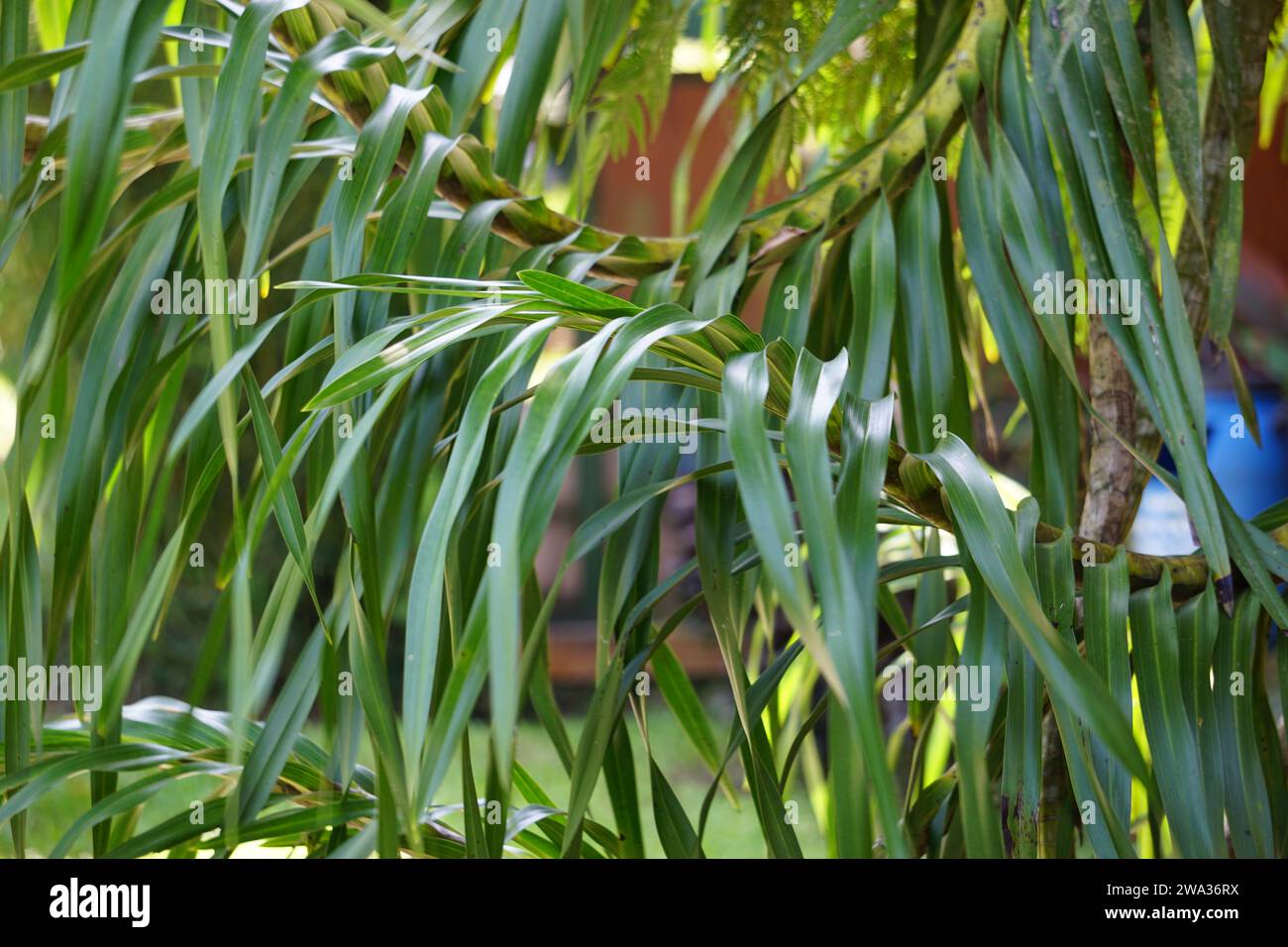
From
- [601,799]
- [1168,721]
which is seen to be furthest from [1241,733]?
[601,799]

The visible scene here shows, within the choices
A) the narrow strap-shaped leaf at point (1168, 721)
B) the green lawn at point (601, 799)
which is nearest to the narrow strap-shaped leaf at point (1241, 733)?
the narrow strap-shaped leaf at point (1168, 721)

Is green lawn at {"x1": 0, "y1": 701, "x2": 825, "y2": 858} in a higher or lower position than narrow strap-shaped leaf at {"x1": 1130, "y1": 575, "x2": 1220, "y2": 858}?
lower

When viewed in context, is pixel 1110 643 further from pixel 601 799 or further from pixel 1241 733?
pixel 601 799

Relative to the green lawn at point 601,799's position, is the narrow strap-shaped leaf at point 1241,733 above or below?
above

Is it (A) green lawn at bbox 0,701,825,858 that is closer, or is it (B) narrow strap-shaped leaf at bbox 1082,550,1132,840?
(B) narrow strap-shaped leaf at bbox 1082,550,1132,840

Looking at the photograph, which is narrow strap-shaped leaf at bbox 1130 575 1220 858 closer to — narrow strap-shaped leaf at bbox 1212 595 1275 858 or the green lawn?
narrow strap-shaped leaf at bbox 1212 595 1275 858

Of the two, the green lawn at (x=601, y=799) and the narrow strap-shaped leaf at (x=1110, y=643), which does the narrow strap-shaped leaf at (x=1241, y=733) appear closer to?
the narrow strap-shaped leaf at (x=1110, y=643)

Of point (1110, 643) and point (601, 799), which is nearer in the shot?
point (1110, 643)

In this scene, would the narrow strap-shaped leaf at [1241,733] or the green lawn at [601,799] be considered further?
the green lawn at [601,799]

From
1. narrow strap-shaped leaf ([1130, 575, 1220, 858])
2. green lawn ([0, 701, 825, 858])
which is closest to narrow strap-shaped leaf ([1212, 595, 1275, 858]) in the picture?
narrow strap-shaped leaf ([1130, 575, 1220, 858])

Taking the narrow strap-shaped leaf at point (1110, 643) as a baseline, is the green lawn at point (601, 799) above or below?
below
